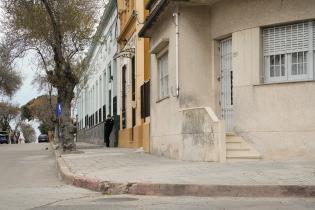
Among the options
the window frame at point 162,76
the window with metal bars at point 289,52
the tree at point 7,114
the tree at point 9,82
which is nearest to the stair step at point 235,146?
the window with metal bars at point 289,52

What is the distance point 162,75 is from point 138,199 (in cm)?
918

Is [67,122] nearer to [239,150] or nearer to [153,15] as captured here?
[153,15]

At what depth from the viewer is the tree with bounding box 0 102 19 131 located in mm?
83000

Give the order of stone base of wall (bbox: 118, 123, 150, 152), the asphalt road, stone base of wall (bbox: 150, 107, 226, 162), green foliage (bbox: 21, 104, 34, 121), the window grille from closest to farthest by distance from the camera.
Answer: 1. the asphalt road
2. stone base of wall (bbox: 150, 107, 226, 162)
3. the window grille
4. stone base of wall (bbox: 118, 123, 150, 152)
5. green foliage (bbox: 21, 104, 34, 121)

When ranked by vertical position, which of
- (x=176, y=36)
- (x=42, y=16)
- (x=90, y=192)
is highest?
(x=42, y=16)

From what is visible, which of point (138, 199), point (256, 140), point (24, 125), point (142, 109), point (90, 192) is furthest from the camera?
point (24, 125)

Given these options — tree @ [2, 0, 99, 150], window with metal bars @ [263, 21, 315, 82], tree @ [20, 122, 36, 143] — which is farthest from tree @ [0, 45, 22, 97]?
tree @ [20, 122, 36, 143]

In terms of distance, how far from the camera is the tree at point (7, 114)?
83.0 metres

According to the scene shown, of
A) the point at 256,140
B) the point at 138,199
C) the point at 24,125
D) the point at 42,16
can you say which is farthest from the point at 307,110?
the point at 24,125

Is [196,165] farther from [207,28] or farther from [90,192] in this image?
[207,28]

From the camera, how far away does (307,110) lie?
45.8 ft

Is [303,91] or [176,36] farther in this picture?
[176,36]

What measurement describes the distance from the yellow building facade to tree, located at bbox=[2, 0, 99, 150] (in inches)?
84.6

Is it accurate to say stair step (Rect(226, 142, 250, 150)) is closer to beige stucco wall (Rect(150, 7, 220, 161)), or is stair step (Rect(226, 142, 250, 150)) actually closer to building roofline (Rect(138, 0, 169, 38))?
beige stucco wall (Rect(150, 7, 220, 161))
